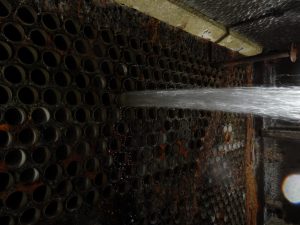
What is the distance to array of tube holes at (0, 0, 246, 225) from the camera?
1746 millimetres

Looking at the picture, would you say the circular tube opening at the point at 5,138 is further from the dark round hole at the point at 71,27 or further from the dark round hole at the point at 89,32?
the dark round hole at the point at 89,32

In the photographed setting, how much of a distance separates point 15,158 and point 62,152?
12.8 inches

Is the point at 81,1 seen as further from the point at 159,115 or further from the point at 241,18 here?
the point at 241,18

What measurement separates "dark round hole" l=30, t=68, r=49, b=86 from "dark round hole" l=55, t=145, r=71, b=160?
46cm

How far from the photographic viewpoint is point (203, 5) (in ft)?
9.51

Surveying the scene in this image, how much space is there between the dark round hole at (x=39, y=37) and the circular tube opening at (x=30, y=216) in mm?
1086

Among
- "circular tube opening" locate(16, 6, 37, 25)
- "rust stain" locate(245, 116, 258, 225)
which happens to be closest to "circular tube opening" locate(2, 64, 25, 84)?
"circular tube opening" locate(16, 6, 37, 25)

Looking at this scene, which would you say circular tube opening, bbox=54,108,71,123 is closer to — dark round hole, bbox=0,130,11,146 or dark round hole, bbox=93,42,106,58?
dark round hole, bbox=0,130,11,146

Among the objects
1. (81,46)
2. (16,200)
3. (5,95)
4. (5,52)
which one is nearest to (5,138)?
(5,95)

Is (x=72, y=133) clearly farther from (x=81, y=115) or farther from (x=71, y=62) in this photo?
(x=71, y=62)

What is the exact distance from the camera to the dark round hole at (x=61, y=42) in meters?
2.00

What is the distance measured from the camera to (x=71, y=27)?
2.09 metres

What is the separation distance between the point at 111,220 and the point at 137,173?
0.47m

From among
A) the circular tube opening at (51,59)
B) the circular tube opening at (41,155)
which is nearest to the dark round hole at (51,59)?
the circular tube opening at (51,59)
